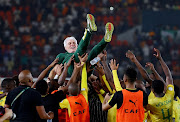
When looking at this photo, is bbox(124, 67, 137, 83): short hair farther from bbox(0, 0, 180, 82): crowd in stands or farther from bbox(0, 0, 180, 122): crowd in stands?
bbox(0, 0, 180, 82): crowd in stands

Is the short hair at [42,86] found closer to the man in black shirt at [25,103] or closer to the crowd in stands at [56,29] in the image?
the man in black shirt at [25,103]

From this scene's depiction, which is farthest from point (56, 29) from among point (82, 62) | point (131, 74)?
point (131, 74)

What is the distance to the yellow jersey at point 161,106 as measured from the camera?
397cm

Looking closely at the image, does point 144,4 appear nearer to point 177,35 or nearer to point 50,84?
point 177,35

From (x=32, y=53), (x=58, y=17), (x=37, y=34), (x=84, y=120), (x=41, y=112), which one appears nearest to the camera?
(x=41, y=112)

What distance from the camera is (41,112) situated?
3438 millimetres

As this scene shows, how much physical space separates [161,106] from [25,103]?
181 cm

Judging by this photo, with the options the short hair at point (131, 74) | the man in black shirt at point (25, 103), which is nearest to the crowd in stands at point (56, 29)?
the man in black shirt at point (25, 103)

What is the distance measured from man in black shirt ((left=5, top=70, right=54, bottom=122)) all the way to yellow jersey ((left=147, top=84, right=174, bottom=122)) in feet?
4.74

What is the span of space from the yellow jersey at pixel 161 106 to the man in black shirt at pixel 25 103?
1.44 meters

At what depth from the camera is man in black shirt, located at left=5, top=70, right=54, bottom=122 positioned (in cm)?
341

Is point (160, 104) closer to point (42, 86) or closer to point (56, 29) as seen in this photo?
point (42, 86)

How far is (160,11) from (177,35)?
4.05 feet

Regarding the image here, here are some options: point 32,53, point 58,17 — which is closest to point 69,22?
point 58,17
